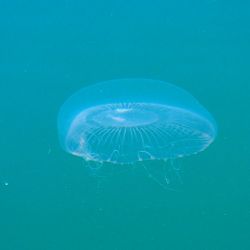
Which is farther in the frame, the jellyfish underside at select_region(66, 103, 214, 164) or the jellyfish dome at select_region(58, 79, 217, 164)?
the jellyfish underside at select_region(66, 103, 214, 164)

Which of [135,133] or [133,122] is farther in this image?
[135,133]

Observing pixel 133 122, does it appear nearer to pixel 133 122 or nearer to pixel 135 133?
pixel 133 122

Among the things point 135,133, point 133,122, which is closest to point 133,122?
point 133,122

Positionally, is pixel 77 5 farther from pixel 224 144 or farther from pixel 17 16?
pixel 224 144

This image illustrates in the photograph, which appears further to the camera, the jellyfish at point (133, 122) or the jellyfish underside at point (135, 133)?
the jellyfish underside at point (135, 133)

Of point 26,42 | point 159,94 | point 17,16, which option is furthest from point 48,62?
point 159,94

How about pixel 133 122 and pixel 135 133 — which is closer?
pixel 133 122

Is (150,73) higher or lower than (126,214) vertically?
higher
